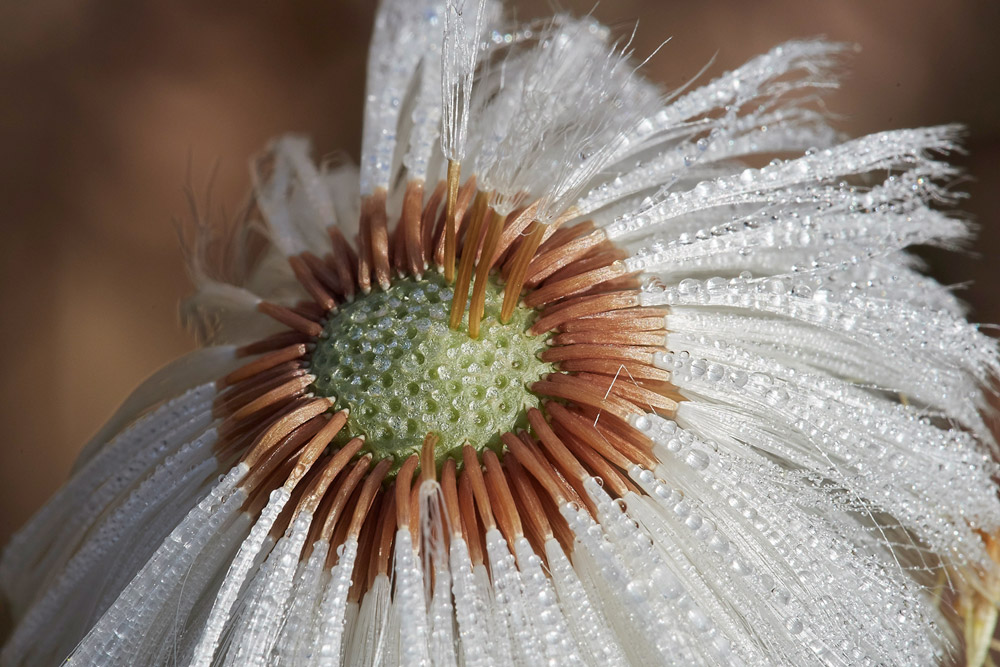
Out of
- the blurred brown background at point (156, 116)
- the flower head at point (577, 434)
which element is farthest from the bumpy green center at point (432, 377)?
the blurred brown background at point (156, 116)

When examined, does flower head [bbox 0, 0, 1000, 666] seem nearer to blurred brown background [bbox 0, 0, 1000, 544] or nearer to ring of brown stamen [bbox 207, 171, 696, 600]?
ring of brown stamen [bbox 207, 171, 696, 600]

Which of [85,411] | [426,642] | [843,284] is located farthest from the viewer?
[85,411]

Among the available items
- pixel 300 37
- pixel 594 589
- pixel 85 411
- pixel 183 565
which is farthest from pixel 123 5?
pixel 594 589

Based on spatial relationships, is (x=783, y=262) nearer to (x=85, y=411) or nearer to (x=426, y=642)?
(x=426, y=642)

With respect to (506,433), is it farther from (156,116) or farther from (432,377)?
(156,116)

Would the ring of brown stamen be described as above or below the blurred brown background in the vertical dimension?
below

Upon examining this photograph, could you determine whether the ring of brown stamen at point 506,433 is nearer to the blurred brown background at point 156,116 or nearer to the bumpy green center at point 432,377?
the bumpy green center at point 432,377

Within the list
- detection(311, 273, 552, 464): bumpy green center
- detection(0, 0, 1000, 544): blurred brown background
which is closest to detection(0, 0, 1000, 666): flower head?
detection(311, 273, 552, 464): bumpy green center
